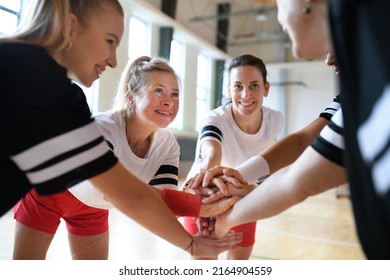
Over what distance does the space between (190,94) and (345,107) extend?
13.8 feet

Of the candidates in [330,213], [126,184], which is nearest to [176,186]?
[126,184]

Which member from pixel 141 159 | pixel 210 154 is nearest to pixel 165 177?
pixel 141 159

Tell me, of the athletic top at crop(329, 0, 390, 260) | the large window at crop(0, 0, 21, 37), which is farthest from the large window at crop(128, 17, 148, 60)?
the athletic top at crop(329, 0, 390, 260)

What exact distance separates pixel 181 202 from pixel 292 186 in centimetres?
29

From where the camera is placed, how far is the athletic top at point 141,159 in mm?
910

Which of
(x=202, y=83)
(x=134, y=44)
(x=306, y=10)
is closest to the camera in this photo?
(x=306, y=10)

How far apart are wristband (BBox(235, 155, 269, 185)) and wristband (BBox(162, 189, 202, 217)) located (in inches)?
7.3

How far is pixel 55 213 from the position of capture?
1.00 m

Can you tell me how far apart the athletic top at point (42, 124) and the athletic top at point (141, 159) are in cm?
38

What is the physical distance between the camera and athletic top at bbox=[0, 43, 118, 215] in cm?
46

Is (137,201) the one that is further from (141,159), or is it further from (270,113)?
(270,113)

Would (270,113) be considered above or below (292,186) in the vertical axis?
above

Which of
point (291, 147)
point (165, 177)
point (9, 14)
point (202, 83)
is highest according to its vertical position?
point (202, 83)

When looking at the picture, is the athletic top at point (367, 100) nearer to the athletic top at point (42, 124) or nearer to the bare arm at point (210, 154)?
the athletic top at point (42, 124)
